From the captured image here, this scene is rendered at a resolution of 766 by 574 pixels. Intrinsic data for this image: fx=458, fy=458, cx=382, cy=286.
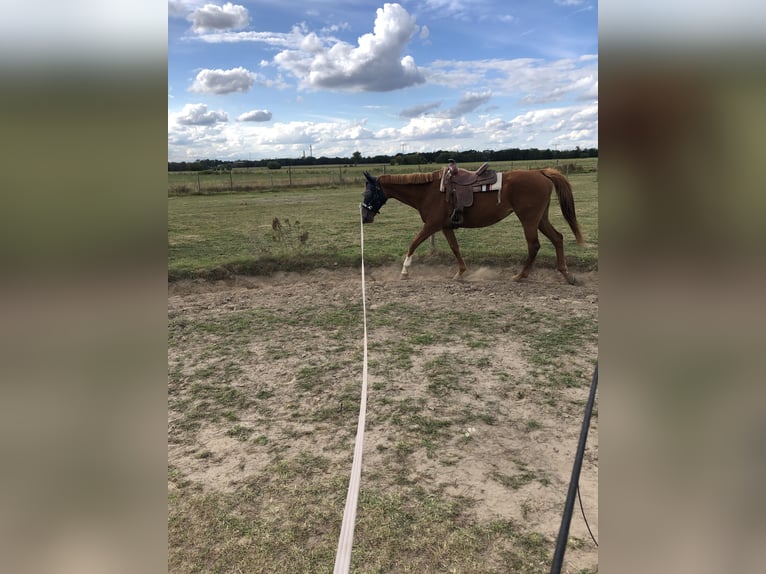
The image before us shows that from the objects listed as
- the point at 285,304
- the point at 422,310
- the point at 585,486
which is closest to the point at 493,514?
the point at 585,486

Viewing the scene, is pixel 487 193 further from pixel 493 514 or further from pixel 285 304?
pixel 493 514

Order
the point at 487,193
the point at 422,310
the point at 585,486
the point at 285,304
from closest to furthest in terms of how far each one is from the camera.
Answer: the point at 585,486, the point at 422,310, the point at 285,304, the point at 487,193

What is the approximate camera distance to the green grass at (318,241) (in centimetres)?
747

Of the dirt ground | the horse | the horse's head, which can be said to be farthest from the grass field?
the horse's head

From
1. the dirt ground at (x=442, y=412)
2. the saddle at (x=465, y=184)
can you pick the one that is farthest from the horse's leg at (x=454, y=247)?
the dirt ground at (x=442, y=412)

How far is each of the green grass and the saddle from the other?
134 centimetres

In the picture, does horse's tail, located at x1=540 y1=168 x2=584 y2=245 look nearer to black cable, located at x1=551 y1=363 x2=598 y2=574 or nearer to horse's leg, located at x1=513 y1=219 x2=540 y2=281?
horse's leg, located at x1=513 y1=219 x2=540 y2=281

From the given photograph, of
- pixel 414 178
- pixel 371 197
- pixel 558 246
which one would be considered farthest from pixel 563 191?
pixel 371 197

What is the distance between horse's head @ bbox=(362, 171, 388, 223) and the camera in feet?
22.7
